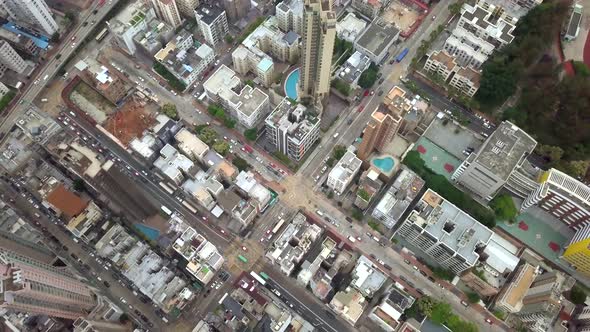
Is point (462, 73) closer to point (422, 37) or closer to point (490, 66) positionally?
point (490, 66)

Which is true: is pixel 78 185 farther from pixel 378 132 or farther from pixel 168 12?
pixel 378 132

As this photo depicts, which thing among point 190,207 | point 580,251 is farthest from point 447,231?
point 190,207

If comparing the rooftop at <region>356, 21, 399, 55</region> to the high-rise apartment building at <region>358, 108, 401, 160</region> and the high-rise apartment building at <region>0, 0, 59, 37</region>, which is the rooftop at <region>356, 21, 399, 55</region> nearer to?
the high-rise apartment building at <region>358, 108, 401, 160</region>

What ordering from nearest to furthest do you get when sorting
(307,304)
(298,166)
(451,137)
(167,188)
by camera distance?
(307,304) → (167,188) → (298,166) → (451,137)

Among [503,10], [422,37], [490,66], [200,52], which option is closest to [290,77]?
[200,52]

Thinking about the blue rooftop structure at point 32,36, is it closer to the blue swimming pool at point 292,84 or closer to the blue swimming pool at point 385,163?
the blue swimming pool at point 292,84

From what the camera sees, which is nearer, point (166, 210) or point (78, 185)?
point (166, 210)
